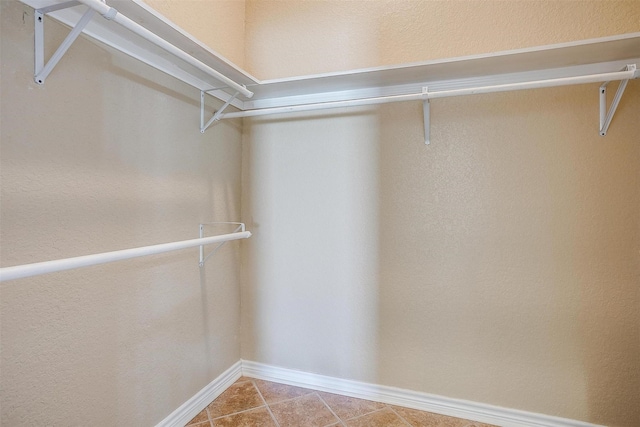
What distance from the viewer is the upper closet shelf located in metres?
1.06

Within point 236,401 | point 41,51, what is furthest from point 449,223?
point 41,51

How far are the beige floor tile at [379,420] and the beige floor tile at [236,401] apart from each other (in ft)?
1.64

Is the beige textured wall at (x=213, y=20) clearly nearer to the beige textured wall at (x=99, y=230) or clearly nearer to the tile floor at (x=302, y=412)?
the beige textured wall at (x=99, y=230)

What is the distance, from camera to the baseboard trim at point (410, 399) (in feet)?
5.01

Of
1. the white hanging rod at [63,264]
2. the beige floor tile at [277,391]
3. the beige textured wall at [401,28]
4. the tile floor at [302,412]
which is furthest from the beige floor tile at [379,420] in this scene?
the beige textured wall at [401,28]

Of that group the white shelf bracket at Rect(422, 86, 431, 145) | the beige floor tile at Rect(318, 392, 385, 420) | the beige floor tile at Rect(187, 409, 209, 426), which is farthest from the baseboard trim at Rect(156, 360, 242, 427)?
the white shelf bracket at Rect(422, 86, 431, 145)

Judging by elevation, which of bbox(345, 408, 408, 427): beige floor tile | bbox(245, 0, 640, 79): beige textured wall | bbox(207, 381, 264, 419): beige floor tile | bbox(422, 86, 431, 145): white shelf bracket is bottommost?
bbox(345, 408, 408, 427): beige floor tile

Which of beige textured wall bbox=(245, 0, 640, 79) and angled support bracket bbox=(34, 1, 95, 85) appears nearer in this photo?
angled support bracket bbox=(34, 1, 95, 85)

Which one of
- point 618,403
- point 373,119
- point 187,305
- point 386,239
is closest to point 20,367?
point 187,305

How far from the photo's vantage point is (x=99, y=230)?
45.8 inches

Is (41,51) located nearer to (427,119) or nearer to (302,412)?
(427,119)

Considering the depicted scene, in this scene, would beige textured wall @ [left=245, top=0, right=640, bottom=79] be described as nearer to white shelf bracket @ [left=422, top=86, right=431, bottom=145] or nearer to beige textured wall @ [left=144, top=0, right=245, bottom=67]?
beige textured wall @ [left=144, top=0, right=245, bottom=67]

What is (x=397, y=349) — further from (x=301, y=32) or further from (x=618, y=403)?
(x=301, y=32)

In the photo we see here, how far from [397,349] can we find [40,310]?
152cm
